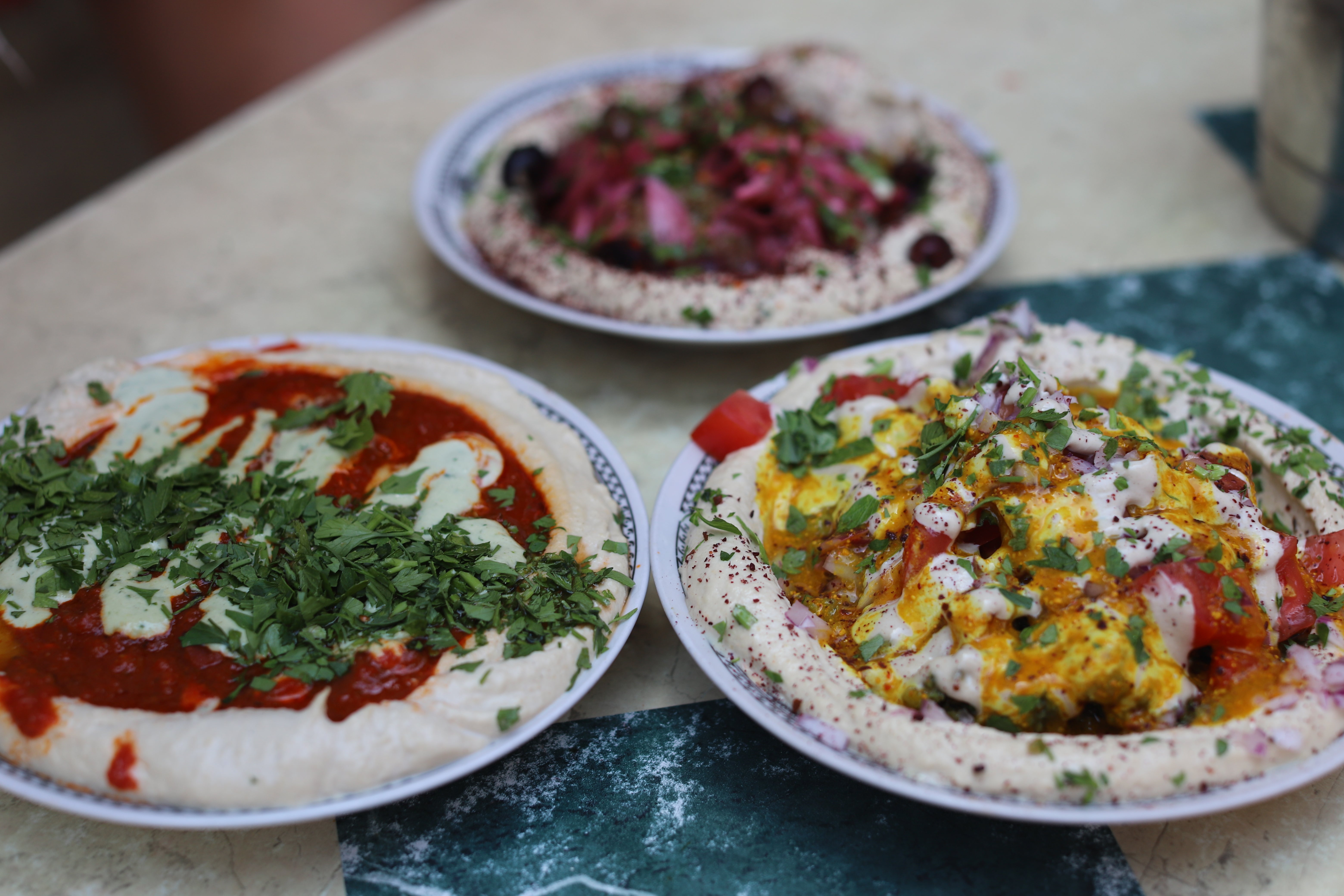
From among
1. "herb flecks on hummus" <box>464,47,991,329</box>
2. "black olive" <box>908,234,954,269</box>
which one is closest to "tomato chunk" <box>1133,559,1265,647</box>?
"herb flecks on hummus" <box>464,47,991,329</box>

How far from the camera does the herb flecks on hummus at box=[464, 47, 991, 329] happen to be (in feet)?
12.1

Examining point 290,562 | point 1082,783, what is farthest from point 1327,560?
point 290,562

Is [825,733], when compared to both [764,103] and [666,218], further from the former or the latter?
[764,103]

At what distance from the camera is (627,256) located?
153 inches

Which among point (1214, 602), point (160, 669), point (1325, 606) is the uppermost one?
→ point (160, 669)

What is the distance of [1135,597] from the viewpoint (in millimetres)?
2240

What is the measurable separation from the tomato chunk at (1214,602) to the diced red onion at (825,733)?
0.71 metres

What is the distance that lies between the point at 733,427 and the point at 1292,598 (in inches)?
55.5

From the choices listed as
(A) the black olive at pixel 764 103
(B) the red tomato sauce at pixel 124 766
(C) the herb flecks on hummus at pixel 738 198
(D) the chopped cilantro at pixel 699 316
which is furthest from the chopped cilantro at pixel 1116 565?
(A) the black olive at pixel 764 103

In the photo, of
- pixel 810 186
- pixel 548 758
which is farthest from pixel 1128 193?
pixel 548 758

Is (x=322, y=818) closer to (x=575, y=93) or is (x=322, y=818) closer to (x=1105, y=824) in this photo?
(x=1105, y=824)

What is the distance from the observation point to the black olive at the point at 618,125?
14.5 feet

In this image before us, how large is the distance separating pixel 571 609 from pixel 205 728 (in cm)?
81

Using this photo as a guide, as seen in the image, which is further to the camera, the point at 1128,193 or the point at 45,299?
the point at 1128,193
